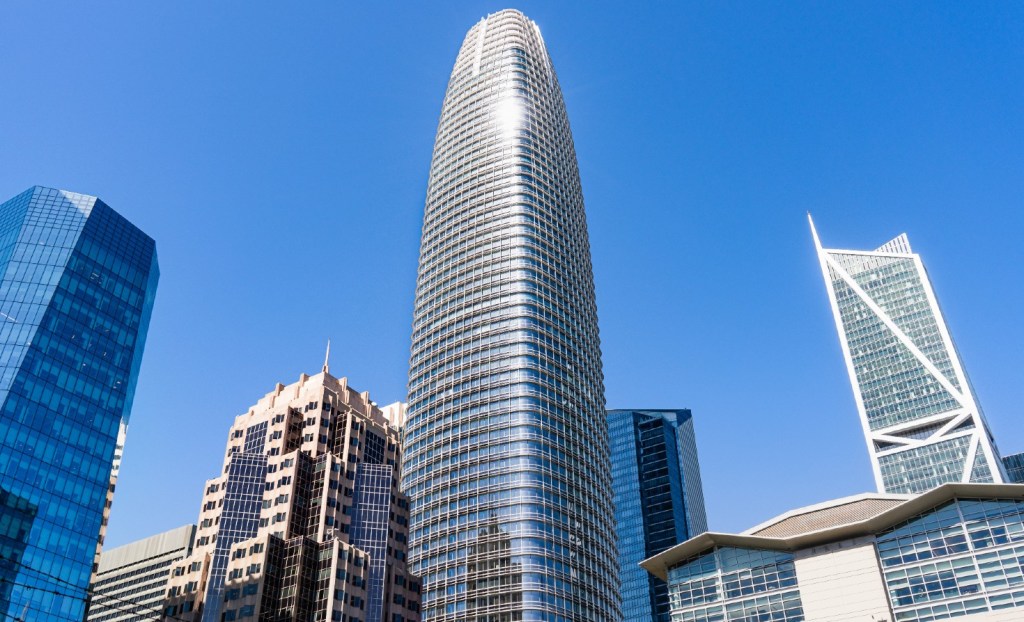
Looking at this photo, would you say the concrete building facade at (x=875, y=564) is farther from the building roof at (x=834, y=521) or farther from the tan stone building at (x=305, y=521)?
the tan stone building at (x=305, y=521)

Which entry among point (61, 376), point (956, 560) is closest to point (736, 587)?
point (956, 560)

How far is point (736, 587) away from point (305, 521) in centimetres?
7650

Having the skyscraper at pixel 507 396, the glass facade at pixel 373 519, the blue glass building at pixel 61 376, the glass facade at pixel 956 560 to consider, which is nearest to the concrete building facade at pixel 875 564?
the glass facade at pixel 956 560

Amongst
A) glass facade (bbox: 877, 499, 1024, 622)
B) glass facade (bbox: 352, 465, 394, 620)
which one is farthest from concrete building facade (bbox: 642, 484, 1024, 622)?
glass facade (bbox: 352, 465, 394, 620)

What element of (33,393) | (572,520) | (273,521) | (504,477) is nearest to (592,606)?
(572,520)

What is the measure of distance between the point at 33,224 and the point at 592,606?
115 meters

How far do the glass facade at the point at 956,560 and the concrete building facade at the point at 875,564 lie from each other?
0.10 m

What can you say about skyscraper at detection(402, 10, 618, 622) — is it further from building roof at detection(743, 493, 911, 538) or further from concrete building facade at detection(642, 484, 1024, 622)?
building roof at detection(743, 493, 911, 538)

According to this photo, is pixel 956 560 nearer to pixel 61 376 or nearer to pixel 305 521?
pixel 305 521

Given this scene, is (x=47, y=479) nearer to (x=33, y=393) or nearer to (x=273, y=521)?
(x=33, y=393)

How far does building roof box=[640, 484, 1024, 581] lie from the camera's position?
89644mm

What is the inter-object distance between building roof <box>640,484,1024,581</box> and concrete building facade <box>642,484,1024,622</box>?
0.38ft

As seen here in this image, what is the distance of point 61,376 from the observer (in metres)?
130

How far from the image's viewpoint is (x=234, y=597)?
12331 centimetres
